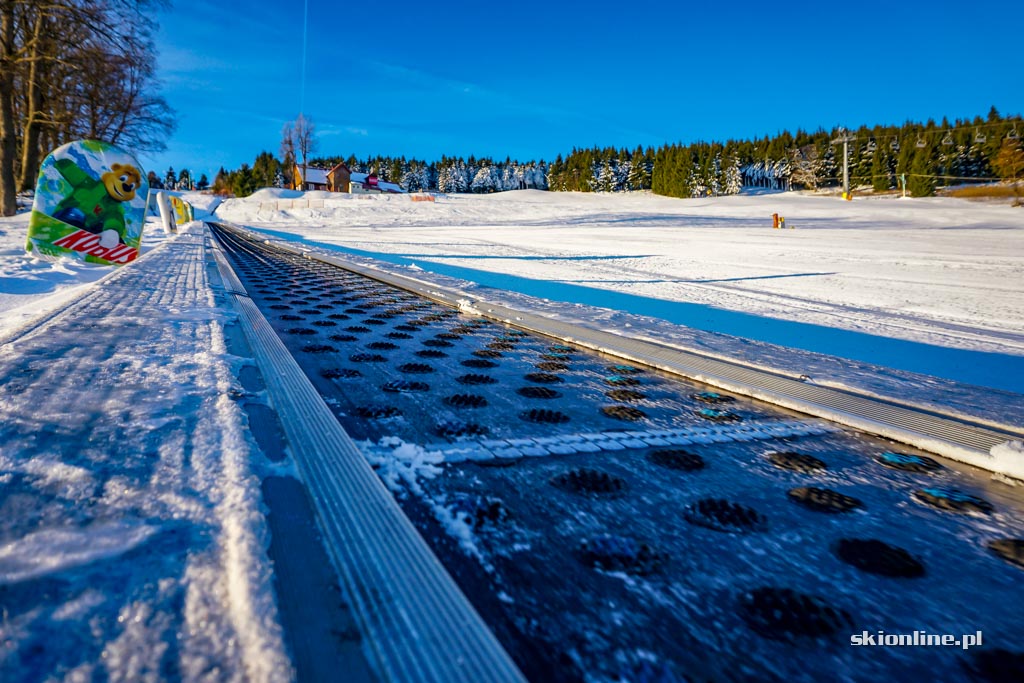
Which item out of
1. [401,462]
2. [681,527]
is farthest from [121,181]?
[681,527]

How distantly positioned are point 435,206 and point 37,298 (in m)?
44.4

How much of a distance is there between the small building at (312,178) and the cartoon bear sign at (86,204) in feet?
302

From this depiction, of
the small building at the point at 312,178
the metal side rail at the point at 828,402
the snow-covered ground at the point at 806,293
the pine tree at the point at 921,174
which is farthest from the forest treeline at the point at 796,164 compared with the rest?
the metal side rail at the point at 828,402

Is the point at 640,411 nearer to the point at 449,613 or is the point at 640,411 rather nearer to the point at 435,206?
the point at 449,613

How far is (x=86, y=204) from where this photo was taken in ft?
24.7

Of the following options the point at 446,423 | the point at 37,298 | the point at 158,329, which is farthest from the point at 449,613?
the point at 37,298

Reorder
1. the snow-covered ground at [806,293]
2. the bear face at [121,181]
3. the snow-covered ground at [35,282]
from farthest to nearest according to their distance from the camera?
1. the bear face at [121,181]
2. the snow-covered ground at [35,282]
3. the snow-covered ground at [806,293]

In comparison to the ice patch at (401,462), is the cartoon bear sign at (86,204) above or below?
above

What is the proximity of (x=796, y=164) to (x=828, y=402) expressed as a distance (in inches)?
4103

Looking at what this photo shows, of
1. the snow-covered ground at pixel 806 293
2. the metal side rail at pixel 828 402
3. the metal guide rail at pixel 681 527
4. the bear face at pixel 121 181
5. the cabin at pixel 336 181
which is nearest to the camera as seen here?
the metal guide rail at pixel 681 527

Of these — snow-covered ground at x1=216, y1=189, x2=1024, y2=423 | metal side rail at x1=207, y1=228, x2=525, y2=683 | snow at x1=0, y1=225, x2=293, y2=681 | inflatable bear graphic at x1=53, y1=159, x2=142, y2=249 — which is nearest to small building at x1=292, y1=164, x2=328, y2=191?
snow-covered ground at x1=216, y1=189, x2=1024, y2=423

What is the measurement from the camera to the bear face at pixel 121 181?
7.65 metres

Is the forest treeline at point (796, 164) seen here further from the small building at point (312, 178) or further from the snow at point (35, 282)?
the snow at point (35, 282)

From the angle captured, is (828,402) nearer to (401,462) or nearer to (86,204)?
(401,462)
